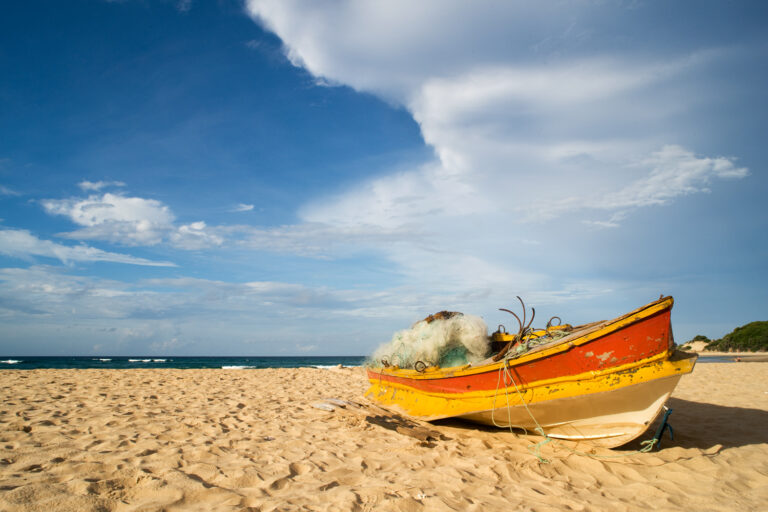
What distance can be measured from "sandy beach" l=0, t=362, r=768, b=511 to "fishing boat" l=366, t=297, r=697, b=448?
320mm

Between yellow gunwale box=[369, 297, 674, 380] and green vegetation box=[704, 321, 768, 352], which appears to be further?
green vegetation box=[704, 321, 768, 352]

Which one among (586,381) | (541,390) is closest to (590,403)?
(586,381)

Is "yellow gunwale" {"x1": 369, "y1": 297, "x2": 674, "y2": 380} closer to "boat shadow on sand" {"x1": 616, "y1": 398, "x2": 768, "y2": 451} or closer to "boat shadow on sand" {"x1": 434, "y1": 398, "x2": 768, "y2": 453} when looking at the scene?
"boat shadow on sand" {"x1": 434, "y1": 398, "x2": 768, "y2": 453}

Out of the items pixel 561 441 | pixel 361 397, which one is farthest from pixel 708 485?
pixel 361 397

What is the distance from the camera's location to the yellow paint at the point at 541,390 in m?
4.20

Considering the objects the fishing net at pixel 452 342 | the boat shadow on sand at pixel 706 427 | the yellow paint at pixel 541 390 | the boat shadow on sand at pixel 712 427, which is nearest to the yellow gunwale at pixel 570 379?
the yellow paint at pixel 541 390

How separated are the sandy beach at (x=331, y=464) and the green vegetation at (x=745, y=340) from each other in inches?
2020

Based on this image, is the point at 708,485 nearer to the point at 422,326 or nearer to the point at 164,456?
the point at 422,326

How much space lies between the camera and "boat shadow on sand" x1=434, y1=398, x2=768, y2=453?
17.3 feet

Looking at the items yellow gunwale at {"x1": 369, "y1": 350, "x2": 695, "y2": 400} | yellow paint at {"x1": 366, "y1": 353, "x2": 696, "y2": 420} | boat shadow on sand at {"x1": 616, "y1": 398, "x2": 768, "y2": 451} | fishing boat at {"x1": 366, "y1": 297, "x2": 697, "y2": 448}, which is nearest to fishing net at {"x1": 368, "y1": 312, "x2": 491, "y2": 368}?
yellow paint at {"x1": 366, "y1": 353, "x2": 696, "y2": 420}

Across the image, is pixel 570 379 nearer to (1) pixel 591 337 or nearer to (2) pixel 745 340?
(1) pixel 591 337

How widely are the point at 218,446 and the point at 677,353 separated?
5434 mm

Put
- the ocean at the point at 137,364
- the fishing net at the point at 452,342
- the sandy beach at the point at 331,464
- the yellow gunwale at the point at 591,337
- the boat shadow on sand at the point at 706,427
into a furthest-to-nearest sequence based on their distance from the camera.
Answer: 1. the ocean at the point at 137,364
2. the fishing net at the point at 452,342
3. the boat shadow on sand at the point at 706,427
4. the yellow gunwale at the point at 591,337
5. the sandy beach at the point at 331,464

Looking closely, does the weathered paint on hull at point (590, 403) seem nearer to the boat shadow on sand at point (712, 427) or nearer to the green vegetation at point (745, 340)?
the boat shadow on sand at point (712, 427)
